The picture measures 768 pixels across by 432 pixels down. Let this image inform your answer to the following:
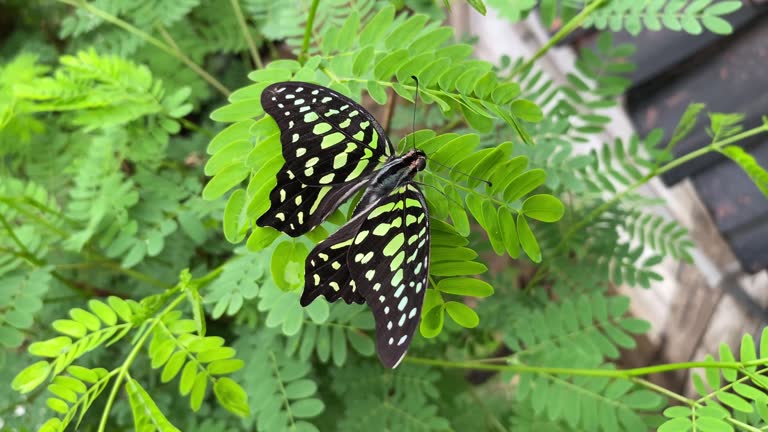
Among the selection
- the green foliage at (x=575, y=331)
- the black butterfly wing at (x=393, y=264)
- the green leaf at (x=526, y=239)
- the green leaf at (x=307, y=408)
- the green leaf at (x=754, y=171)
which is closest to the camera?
the black butterfly wing at (x=393, y=264)

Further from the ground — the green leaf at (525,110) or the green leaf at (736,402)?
the green leaf at (525,110)

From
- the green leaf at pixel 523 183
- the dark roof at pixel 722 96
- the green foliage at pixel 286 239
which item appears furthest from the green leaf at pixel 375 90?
the dark roof at pixel 722 96

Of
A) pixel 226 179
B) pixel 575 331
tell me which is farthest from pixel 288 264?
pixel 575 331

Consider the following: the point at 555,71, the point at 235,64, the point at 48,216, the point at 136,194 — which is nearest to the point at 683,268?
the point at 555,71

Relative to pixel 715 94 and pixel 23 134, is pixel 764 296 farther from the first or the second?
pixel 23 134

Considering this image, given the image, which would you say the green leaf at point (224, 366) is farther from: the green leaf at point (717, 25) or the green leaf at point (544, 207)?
the green leaf at point (717, 25)

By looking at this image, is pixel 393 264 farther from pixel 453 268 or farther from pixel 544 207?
pixel 544 207

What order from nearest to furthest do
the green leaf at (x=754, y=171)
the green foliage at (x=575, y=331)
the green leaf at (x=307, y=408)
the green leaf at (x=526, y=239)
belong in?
the green leaf at (x=526, y=239), the green leaf at (x=754, y=171), the green leaf at (x=307, y=408), the green foliage at (x=575, y=331)
